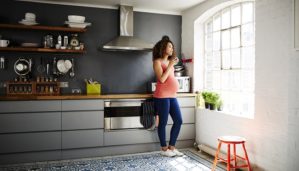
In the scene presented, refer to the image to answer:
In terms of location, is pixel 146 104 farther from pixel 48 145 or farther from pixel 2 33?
pixel 2 33

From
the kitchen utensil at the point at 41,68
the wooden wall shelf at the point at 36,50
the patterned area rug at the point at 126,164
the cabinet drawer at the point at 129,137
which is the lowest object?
the patterned area rug at the point at 126,164

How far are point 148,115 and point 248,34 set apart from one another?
1.81 metres

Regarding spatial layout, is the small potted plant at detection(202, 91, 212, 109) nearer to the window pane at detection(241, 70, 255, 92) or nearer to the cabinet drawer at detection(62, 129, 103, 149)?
the window pane at detection(241, 70, 255, 92)

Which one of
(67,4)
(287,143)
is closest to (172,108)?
(287,143)

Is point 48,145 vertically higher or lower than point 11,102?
lower

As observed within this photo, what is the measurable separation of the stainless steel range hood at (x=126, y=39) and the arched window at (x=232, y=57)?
1027 millimetres

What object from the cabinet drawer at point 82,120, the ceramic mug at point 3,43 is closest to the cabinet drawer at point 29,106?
the cabinet drawer at point 82,120

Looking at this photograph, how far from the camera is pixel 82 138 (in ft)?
13.0

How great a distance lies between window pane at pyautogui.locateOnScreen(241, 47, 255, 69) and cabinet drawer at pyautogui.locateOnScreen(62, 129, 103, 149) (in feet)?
7.17

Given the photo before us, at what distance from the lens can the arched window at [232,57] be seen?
11.8 feet

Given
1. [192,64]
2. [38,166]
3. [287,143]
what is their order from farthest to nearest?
[192,64] → [38,166] → [287,143]

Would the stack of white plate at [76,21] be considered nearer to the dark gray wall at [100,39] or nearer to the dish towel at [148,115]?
the dark gray wall at [100,39]

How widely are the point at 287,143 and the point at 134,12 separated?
3200 millimetres

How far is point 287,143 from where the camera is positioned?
9.23 feet
